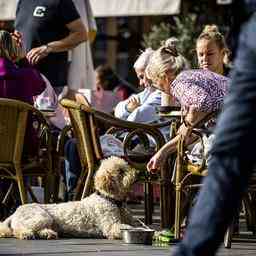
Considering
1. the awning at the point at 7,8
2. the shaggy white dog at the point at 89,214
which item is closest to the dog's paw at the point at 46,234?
the shaggy white dog at the point at 89,214

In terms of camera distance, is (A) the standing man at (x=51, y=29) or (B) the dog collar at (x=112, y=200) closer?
(B) the dog collar at (x=112, y=200)

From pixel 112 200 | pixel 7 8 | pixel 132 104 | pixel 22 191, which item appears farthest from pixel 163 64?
pixel 7 8

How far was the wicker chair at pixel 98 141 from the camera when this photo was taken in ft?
24.0

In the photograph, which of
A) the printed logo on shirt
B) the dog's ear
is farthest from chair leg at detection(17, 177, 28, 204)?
the printed logo on shirt

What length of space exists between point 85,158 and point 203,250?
3.84 meters

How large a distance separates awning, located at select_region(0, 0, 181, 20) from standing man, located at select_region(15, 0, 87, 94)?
1821mm

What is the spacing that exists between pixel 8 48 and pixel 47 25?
64.1 inches

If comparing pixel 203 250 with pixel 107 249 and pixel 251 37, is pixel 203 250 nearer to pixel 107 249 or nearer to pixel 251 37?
pixel 251 37

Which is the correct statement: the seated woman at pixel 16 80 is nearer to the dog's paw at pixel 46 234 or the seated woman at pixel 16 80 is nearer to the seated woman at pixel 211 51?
the dog's paw at pixel 46 234

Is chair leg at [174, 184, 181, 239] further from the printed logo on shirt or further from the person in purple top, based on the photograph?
the printed logo on shirt

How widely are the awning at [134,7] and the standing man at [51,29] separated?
5.89 feet

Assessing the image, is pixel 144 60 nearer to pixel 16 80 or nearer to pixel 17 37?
pixel 17 37

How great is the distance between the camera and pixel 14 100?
291 inches

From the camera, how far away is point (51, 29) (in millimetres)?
9602
